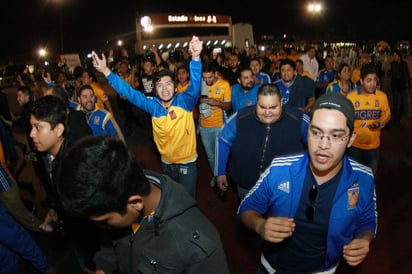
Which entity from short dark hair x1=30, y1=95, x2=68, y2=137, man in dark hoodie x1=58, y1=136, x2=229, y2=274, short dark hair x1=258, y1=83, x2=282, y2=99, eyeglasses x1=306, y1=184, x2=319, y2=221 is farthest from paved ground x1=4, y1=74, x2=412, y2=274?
short dark hair x1=258, y1=83, x2=282, y2=99

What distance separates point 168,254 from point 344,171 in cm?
143

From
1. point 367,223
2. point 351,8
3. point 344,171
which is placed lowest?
point 367,223

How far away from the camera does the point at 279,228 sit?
2.16 meters

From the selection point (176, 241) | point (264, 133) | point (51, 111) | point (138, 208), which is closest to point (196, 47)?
point (264, 133)

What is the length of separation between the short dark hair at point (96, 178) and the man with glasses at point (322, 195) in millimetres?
1055

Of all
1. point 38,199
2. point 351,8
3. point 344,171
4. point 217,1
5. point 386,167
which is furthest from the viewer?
point 217,1

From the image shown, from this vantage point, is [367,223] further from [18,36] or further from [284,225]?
[18,36]

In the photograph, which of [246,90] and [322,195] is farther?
[246,90]

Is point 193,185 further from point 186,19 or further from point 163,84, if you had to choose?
point 186,19

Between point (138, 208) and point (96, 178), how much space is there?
0.27 meters

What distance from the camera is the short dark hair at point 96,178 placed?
1.58 meters

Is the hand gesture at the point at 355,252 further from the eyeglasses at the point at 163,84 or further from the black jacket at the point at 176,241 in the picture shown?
the eyeglasses at the point at 163,84

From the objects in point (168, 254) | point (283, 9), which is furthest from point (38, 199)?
point (283, 9)

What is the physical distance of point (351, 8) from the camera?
3177 centimetres
